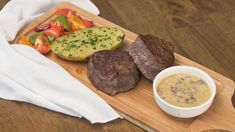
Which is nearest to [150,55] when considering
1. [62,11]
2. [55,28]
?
[55,28]

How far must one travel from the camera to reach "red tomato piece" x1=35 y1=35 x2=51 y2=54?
83.8 inches

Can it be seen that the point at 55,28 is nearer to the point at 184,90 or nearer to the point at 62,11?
the point at 62,11

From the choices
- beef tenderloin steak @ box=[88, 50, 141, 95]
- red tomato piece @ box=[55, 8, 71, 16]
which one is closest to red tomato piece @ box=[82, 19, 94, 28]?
red tomato piece @ box=[55, 8, 71, 16]

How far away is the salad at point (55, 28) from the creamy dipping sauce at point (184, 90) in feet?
2.05

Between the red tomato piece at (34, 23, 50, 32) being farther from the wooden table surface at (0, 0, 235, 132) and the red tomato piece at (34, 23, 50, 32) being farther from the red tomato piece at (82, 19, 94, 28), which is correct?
the wooden table surface at (0, 0, 235, 132)

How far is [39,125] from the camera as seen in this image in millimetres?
1816

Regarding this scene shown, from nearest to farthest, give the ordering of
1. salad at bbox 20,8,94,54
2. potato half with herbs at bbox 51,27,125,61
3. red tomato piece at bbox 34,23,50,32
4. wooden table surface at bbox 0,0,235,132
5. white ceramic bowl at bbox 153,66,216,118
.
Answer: white ceramic bowl at bbox 153,66,216,118
wooden table surface at bbox 0,0,235,132
potato half with herbs at bbox 51,27,125,61
salad at bbox 20,8,94,54
red tomato piece at bbox 34,23,50,32

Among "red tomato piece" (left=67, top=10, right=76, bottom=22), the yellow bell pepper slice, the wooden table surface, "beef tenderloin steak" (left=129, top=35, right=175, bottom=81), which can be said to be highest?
the yellow bell pepper slice

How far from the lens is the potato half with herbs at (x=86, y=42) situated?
2.04 m

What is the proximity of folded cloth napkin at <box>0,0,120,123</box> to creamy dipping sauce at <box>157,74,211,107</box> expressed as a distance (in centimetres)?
23

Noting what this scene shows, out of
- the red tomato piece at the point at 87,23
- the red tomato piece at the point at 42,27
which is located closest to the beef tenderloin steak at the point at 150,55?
the red tomato piece at the point at 87,23

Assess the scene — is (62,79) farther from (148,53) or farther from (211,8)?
(211,8)

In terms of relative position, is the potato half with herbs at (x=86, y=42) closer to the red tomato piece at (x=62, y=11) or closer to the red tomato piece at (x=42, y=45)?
the red tomato piece at (x=42, y=45)

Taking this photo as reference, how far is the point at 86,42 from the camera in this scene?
210cm
